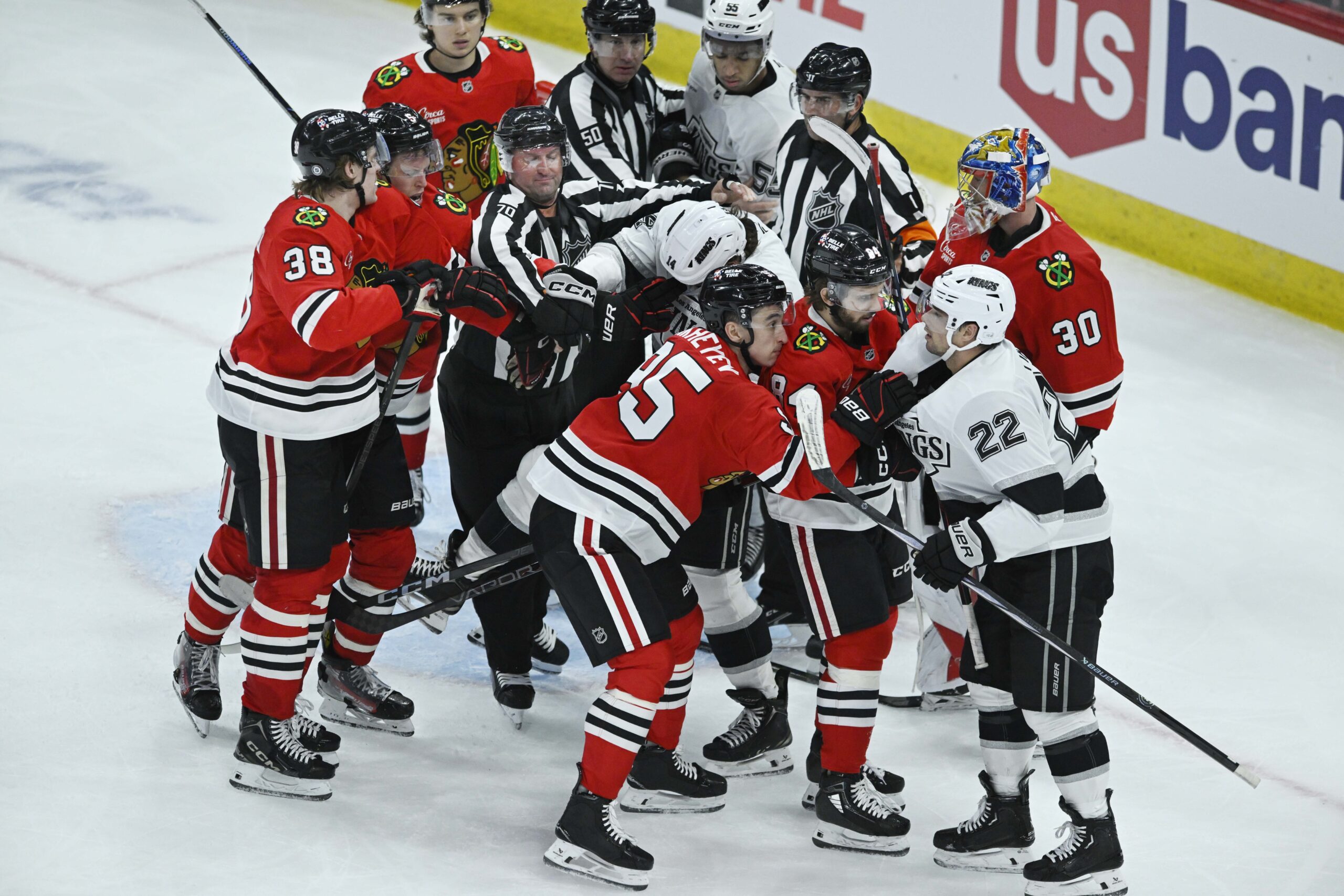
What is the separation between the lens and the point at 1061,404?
357 centimetres

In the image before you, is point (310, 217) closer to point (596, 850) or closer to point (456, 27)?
point (596, 850)

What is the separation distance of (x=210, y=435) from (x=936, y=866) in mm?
2941

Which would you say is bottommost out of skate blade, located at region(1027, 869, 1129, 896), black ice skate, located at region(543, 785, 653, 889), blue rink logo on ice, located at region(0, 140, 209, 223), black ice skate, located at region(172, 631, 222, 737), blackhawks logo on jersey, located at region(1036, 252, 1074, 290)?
skate blade, located at region(1027, 869, 1129, 896)

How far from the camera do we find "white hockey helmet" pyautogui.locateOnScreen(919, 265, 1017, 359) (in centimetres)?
332

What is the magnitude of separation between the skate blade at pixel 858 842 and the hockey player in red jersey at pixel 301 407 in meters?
1.16

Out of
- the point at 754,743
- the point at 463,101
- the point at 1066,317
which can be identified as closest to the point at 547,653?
the point at 754,743

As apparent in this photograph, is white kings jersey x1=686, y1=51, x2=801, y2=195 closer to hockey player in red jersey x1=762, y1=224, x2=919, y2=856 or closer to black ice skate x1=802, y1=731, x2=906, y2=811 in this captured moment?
hockey player in red jersey x1=762, y1=224, x2=919, y2=856

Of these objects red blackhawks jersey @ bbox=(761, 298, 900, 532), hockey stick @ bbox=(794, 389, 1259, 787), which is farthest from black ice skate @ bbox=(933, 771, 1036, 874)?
red blackhawks jersey @ bbox=(761, 298, 900, 532)

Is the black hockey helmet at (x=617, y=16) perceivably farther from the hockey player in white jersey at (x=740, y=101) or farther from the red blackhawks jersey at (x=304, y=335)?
the red blackhawks jersey at (x=304, y=335)

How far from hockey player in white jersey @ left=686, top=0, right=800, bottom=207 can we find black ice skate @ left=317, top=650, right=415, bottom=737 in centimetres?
193

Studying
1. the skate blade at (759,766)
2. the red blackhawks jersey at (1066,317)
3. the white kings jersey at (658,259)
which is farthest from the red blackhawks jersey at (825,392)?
the skate blade at (759,766)

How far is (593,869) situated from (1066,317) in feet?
5.37

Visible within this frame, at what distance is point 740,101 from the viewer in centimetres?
495

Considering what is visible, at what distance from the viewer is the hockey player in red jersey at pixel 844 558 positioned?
3.61m
